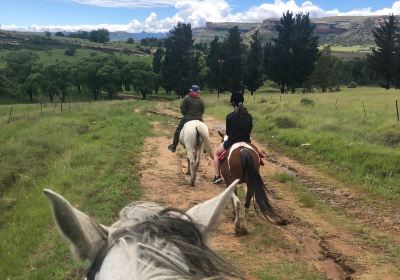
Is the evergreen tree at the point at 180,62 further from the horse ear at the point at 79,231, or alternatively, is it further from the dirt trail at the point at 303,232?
the horse ear at the point at 79,231

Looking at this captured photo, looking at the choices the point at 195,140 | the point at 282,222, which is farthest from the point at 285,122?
the point at 282,222

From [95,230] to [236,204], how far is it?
587cm

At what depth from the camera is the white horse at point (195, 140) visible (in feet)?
33.8

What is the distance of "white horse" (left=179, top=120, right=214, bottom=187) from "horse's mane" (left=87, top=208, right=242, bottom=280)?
8365mm

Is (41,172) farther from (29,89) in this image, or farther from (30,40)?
(30,40)

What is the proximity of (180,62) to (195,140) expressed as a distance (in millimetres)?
50896

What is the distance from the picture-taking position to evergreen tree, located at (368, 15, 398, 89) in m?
56.6

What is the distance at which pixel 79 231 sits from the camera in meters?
1.88

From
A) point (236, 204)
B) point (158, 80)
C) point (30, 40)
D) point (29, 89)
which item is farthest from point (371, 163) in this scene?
point (30, 40)

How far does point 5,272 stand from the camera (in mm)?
6727

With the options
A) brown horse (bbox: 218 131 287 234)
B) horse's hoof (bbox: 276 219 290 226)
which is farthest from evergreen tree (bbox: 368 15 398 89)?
brown horse (bbox: 218 131 287 234)

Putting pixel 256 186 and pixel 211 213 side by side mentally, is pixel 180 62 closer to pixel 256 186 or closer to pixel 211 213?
pixel 256 186

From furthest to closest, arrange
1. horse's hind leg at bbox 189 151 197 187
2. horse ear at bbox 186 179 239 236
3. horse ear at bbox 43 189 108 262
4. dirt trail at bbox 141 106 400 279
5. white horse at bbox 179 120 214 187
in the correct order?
horse's hind leg at bbox 189 151 197 187 < white horse at bbox 179 120 214 187 < dirt trail at bbox 141 106 400 279 < horse ear at bbox 186 179 239 236 < horse ear at bbox 43 189 108 262

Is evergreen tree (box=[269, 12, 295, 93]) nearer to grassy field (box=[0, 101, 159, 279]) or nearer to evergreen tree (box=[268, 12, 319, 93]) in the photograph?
evergreen tree (box=[268, 12, 319, 93])
